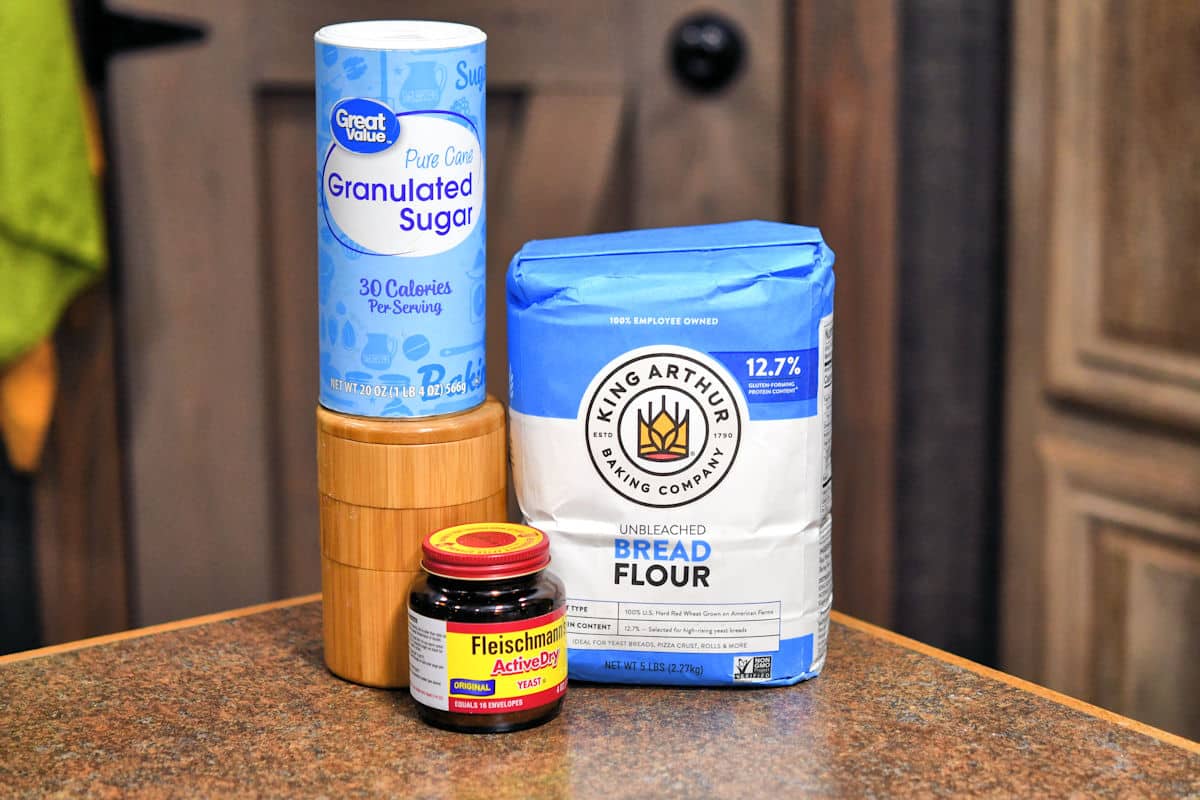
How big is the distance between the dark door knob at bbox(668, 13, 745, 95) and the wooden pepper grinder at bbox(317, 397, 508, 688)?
74cm

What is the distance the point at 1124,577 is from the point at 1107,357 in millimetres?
233

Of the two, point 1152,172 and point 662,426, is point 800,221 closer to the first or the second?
point 1152,172

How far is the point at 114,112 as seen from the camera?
1444 mm

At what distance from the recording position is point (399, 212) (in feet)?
2.53

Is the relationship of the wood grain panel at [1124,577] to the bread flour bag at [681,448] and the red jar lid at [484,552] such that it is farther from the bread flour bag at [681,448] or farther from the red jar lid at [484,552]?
the red jar lid at [484,552]

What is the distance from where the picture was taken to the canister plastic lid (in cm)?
76

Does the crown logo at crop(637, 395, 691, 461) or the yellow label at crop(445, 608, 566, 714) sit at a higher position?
the crown logo at crop(637, 395, 691, 461)

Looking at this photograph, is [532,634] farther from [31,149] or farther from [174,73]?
[174,73]

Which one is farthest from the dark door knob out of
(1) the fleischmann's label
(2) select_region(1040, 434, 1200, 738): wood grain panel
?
(1) the fleischmann's label

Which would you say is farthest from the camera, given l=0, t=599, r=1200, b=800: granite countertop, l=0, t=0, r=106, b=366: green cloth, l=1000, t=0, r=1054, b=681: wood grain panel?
l=1000, t=0, r=1054, b=681: wood grain panel

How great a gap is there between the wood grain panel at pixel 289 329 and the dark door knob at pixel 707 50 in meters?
0.39

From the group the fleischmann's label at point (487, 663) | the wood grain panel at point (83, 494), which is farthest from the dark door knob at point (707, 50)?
the fleischmann's label at point (487, 663)

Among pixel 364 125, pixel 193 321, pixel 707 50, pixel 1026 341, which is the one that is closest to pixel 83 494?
pixel 193 321

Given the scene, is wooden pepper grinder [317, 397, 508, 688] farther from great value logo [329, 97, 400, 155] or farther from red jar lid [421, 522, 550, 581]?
great value logo [329, 97, 400, 155]
